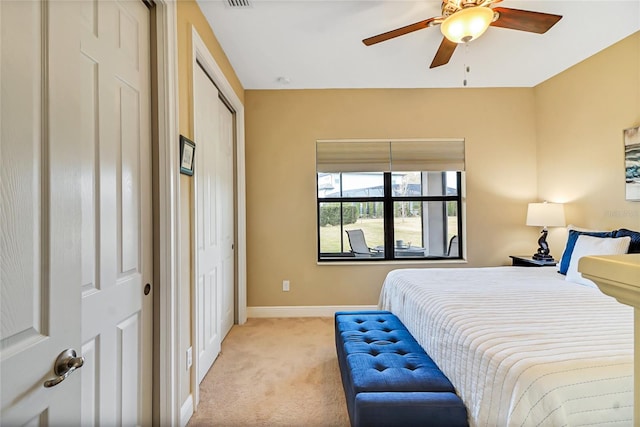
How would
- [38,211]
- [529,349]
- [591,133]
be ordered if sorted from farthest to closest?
[591,133], [529,349], [38,211]

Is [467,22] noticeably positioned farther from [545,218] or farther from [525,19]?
[545,218]

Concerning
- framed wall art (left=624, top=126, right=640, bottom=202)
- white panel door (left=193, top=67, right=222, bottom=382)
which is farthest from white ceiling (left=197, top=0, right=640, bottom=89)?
framed wall art (left=624, top=126, right=640, bottom=202)

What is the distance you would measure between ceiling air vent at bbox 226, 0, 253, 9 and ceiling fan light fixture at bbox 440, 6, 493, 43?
4.28 ft

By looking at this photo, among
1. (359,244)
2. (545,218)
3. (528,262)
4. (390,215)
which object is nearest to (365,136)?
(390,215)

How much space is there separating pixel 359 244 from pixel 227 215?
1.64 meters

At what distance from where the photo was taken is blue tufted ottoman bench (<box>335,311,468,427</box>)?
1289 mm

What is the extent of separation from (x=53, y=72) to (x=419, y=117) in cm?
339

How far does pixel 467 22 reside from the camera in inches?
66.2

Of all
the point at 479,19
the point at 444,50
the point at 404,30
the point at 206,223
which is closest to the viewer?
the point at 479,19

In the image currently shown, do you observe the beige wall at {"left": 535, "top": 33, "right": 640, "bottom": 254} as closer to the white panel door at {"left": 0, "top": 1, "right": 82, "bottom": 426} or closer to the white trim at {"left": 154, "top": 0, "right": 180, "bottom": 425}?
the white trim at {"left": 154, "top": 0, "right": 180, "bottom": 425}

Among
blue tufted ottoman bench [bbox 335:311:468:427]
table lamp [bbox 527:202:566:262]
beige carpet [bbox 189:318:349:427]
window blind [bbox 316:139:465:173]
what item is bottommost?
beige carpet [bbox 189:318:349:427]

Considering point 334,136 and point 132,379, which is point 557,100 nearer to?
point 334,136

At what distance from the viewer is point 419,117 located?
11.3ft

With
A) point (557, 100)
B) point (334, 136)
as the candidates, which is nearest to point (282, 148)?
point (334, 136)
